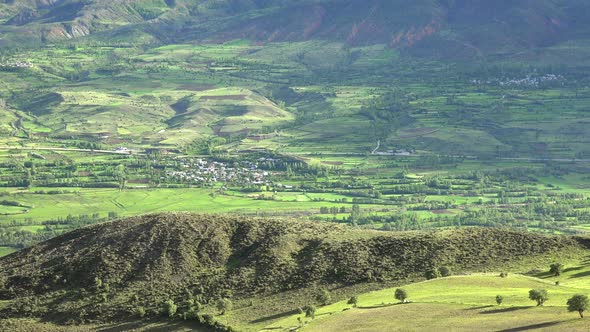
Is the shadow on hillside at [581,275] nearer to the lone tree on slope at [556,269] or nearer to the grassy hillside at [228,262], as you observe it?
the lone tree on slope at [556,269]

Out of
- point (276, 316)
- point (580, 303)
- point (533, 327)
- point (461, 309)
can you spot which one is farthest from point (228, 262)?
point (580, 303)

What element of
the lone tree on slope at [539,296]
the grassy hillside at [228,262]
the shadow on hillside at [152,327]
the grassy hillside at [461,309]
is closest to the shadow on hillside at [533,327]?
the grassy hillside at [461,309]

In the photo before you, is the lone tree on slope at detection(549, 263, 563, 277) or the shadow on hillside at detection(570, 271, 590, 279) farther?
the lone tree on slope at detection(549, 263, 563, 277)

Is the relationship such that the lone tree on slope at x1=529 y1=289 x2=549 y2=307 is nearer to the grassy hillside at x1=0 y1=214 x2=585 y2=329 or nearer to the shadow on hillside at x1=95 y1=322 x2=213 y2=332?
the grassy hillside at x1=0 y1=214 x2=585 y2=329

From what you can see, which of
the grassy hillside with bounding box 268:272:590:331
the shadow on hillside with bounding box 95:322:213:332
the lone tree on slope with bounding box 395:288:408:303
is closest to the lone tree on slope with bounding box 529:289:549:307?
the grassy hillside with bounding box 268:272:590:331

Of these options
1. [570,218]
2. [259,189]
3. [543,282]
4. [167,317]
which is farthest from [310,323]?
[259,189]

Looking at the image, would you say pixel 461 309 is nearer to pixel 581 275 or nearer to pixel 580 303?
pixel 580 303

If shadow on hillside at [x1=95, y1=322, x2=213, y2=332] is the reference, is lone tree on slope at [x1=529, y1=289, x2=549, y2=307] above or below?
above

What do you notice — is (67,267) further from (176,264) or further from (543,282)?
(543,282)
